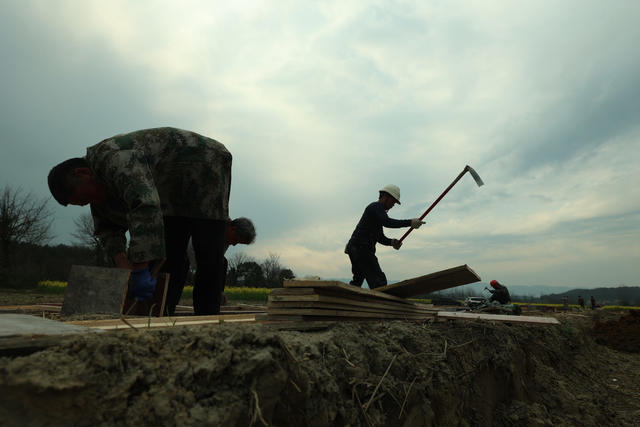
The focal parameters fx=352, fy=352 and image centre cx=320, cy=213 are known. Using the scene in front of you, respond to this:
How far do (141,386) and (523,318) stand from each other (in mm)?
3777

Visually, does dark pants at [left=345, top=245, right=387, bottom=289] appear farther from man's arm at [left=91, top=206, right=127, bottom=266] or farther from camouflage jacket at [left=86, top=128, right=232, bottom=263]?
man's arm at [left=91, top=206, right=127, bottom=266]

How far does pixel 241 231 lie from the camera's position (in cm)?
495

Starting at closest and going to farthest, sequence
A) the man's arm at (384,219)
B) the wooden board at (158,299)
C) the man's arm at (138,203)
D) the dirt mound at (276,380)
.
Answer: the dirt mound at (276,380)
the man's arm at (138,203)
the wooden board at (158,299)
the man's arm at (384,219)

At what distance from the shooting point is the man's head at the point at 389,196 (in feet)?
18.6

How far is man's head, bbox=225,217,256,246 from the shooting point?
4949mm

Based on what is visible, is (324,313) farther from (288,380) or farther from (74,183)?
(74,183)

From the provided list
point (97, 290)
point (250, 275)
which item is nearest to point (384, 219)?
point (97, 290)

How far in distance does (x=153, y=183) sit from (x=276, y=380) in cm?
204

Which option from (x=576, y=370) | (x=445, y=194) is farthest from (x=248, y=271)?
(x=576, y=370)

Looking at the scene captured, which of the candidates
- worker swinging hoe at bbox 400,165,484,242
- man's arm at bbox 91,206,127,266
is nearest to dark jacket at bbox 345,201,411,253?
worker swinging hoe at bbox 400,165,484,242

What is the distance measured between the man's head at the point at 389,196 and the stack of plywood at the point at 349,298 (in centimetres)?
219

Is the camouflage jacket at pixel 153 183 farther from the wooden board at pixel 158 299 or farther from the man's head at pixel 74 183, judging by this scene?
the wooden board at pixel 158 299

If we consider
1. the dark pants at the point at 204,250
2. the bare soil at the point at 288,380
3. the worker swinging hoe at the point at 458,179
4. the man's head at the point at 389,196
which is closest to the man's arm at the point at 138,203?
the dark pants at the point at 204,250

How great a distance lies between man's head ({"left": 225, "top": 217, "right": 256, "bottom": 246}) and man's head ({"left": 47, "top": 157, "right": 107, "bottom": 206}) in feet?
6.57
